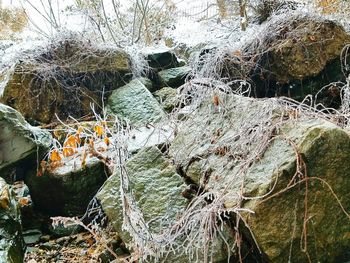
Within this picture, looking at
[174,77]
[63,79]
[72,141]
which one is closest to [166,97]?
[174,77]

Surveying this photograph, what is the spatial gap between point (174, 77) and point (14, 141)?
2961 millimetres

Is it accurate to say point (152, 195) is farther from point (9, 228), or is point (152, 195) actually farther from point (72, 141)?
point (72, 141)

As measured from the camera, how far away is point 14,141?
331cm

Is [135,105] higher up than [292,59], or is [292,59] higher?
[292,59]

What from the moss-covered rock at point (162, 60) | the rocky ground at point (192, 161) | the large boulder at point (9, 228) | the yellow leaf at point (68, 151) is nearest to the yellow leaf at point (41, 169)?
the rocky ground at point (192, 161)

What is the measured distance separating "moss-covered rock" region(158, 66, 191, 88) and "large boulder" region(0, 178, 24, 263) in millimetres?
3400

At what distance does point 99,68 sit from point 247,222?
381 cm

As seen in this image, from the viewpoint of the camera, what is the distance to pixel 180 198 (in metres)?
2.45

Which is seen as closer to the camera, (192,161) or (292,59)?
(192,161)

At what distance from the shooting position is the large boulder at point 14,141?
10.7ft

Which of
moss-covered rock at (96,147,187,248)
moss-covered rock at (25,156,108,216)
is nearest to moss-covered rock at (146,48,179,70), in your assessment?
moss-covered rock at (25,156,108,216)

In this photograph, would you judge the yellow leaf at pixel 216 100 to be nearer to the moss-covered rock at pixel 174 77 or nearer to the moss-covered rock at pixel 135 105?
the moss-covered rock at pixel 135 105

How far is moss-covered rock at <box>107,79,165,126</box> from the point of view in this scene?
15.5ft

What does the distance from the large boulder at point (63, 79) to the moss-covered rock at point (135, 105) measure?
0.21 m
